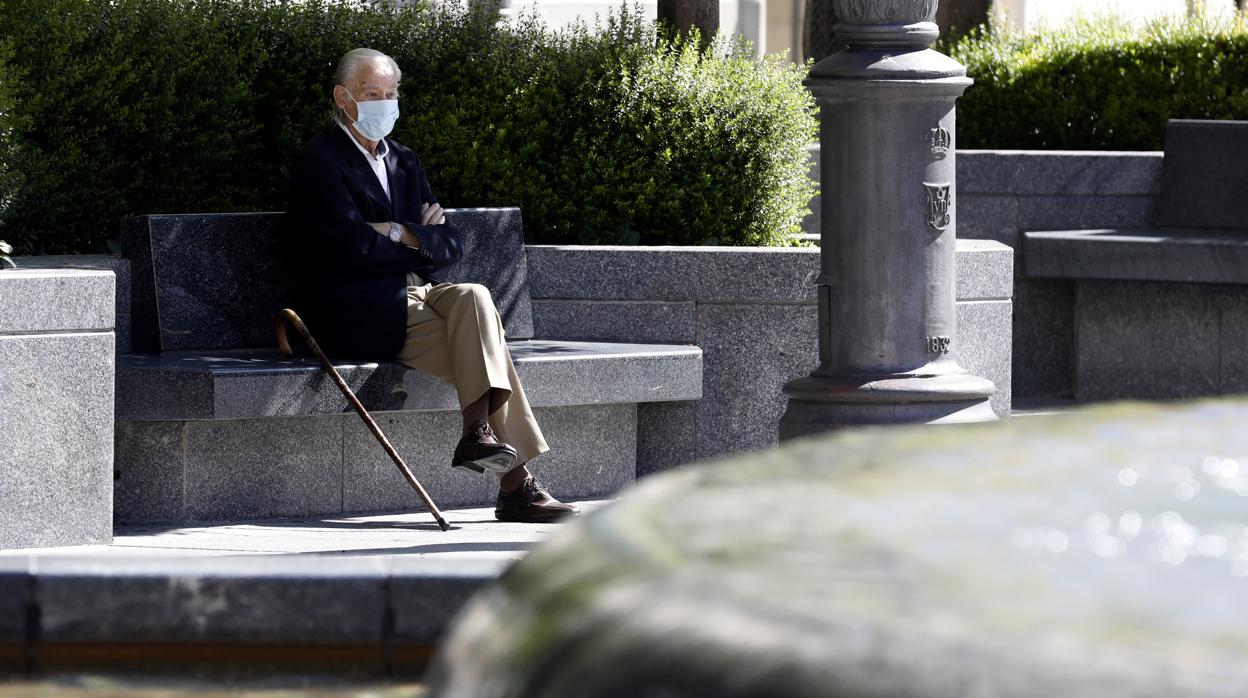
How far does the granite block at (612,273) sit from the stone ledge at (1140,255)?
307 cm

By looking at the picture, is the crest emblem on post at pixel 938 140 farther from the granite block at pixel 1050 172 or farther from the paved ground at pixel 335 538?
the granite block at pixel 1050 172

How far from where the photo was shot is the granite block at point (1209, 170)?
35.8ft

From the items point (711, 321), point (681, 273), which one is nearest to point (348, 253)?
point (681, 273)

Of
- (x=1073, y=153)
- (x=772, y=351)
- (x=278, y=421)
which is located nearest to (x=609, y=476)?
(x=772, y=351)

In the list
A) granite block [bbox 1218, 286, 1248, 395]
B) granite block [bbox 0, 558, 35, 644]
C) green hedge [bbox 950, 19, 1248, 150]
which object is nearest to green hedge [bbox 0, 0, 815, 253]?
granite block [bbox 1218, 286, 1248, 395]

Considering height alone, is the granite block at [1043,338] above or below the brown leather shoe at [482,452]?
below

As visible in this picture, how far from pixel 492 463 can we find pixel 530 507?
30cm

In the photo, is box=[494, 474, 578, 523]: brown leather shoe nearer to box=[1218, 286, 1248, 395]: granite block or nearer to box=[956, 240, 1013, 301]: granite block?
box=[956, 240, 1013, 301]: granite block

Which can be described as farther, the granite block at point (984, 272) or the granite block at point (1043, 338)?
the granite block at point (1043, 338)

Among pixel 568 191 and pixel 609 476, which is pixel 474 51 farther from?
pixel 609 476

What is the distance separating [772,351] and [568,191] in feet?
4.74

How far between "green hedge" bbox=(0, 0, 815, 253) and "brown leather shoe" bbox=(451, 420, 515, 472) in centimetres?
220

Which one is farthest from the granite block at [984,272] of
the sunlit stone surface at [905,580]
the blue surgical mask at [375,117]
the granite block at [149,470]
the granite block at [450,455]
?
the sunlit stone surface at [905,580]

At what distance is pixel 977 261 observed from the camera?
8.69 metres
